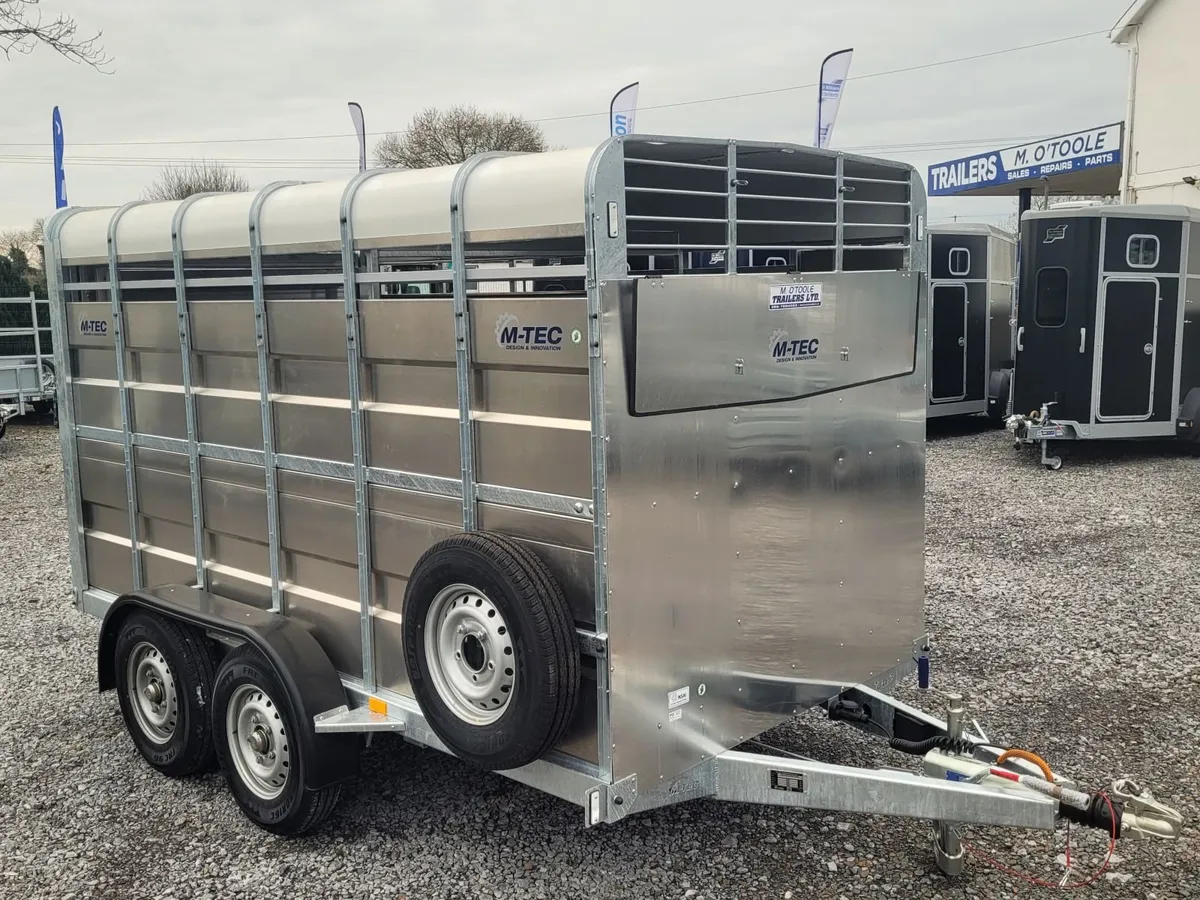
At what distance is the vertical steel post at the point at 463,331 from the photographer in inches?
139

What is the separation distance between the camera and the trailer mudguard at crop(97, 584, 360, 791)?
396cm

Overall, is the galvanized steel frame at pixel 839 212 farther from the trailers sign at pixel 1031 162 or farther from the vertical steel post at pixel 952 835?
the trailers sign at pixel 1031 162

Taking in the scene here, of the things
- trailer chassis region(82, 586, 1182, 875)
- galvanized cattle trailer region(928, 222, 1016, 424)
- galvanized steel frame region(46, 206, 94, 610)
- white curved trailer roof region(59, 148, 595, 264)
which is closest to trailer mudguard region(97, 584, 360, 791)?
trailer chassis region(82, 586, 1182, 875)

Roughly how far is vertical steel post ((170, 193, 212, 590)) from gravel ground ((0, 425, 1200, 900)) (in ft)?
3.79

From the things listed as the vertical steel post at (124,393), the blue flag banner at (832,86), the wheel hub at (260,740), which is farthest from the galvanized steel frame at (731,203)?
the blue flag banner at (832,86)

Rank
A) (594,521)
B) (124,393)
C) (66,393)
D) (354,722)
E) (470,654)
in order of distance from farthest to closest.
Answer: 1. (66,393)
2. (124,393)
3. (354,722)
4. (470,654)
5. (594,521)

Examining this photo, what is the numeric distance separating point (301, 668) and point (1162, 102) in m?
19.4

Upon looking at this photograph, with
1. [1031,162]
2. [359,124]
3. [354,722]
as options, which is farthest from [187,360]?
[1031,162]

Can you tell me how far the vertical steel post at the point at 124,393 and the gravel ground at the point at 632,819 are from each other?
0.96m

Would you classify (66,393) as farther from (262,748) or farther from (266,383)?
(262,748)

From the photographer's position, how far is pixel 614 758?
10.8 ft

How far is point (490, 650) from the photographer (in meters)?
3.41

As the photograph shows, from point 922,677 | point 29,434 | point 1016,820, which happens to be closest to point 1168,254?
point 922,677

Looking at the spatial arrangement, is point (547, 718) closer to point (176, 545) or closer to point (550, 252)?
point (550, 252)
